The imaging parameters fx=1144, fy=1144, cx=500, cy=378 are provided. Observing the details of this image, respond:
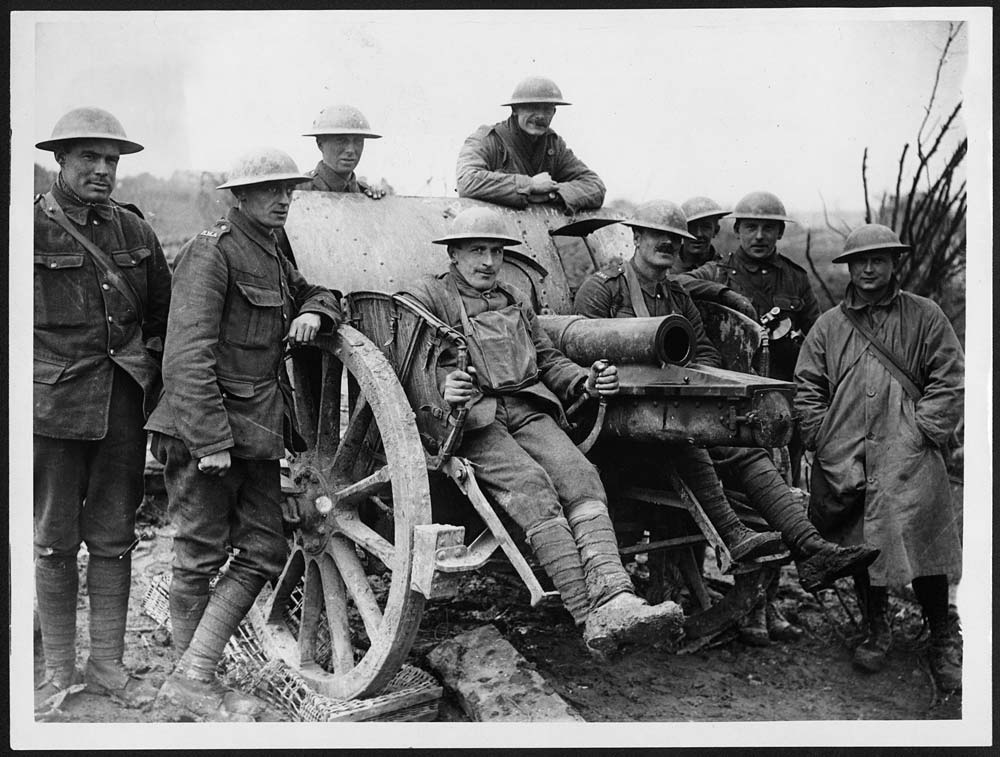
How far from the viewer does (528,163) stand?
21.4ft

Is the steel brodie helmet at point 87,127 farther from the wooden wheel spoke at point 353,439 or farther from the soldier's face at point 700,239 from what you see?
the soldier's face at point 700,239

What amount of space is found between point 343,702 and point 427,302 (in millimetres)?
1684

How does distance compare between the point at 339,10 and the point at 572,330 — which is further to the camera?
the point at 572,330

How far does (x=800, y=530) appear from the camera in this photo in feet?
17.6

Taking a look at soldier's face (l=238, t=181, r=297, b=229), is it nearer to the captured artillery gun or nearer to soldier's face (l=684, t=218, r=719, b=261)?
the captured artillery gun

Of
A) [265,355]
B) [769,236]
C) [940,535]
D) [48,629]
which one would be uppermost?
[769,236]

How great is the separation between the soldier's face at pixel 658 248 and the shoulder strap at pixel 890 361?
92 cm

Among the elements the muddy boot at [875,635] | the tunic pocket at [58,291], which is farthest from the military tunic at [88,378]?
the muddy boot at [875,635]

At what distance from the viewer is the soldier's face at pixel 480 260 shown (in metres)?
4.91

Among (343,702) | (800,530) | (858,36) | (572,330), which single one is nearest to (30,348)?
(343,702)

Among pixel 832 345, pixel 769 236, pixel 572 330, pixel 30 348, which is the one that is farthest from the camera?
pixel 769 236

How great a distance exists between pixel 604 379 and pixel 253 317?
4.81ft

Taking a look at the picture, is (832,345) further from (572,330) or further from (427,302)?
(427,302)

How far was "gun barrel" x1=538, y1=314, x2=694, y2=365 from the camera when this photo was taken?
4.70 metres
